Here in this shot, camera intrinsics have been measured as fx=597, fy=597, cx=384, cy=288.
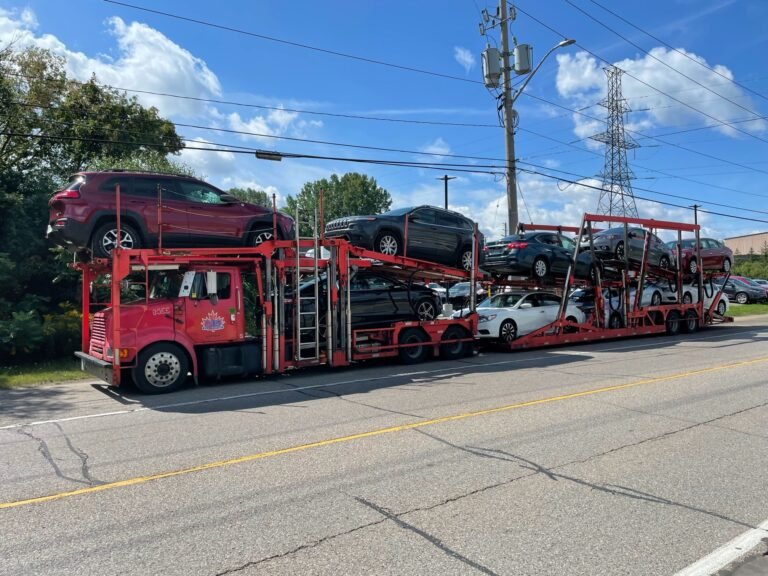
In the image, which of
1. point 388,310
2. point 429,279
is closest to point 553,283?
point 429,279

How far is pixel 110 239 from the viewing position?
1054 cm

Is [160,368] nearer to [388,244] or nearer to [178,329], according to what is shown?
[178,329]

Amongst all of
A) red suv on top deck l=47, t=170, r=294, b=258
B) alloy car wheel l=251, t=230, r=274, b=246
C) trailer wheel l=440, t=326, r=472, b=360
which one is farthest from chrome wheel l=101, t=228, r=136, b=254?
trailer wheel l=440, t=326, r=472, b=360

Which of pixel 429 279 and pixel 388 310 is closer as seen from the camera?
pixel 388 310

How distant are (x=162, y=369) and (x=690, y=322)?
62.7 feet

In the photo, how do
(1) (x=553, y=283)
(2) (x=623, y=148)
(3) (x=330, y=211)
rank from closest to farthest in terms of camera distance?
(1) (x=553, y=283) < (2) (x=623, y=148) < (3) (x=330, y=211)

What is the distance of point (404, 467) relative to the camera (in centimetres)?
548

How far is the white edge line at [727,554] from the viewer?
3.56 meters

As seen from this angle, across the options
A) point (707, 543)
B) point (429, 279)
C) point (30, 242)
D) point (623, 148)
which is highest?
point (623, 148)

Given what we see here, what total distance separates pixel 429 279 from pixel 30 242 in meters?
12.4

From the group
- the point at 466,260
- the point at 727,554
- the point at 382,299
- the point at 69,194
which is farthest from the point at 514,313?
the point at 727,554

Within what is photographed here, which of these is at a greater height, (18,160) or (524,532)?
(18,160)

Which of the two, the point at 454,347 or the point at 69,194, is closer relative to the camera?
the point at 69,194

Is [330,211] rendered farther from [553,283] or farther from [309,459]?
[309,459]
